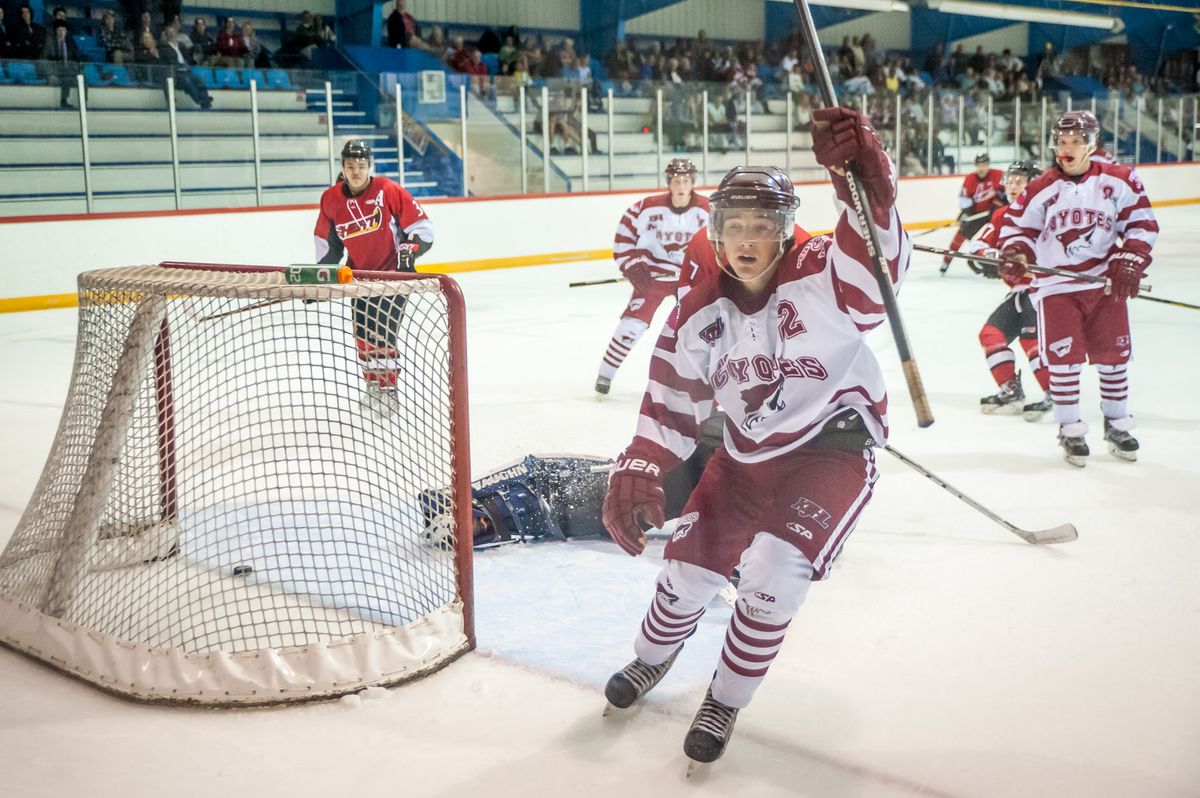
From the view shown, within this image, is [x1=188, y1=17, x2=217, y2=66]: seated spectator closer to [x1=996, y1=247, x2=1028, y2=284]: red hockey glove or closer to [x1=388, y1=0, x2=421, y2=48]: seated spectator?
[x1=388, y1=0, x2=421, y2=48]: seated spectator

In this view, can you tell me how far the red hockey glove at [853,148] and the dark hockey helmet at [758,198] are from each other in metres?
0.12

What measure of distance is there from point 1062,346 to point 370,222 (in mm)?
2886

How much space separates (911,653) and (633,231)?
11.5 ft

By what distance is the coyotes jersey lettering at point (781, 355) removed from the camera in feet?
6.59

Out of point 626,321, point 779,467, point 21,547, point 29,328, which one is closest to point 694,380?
point 779,467

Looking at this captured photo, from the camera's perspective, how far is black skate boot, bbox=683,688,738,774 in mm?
1952

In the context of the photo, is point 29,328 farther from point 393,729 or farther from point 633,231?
point 393,729

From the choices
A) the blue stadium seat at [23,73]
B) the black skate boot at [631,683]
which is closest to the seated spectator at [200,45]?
the blue stadium seat at [23,73]

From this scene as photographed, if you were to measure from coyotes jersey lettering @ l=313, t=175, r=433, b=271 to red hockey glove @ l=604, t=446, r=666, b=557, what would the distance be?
3272 mm

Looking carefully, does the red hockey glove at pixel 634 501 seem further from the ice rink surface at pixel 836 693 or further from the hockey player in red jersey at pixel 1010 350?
the hockey player in red jersey at pixel 1010 350

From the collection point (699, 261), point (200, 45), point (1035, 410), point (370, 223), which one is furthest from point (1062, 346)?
point (200, 45)

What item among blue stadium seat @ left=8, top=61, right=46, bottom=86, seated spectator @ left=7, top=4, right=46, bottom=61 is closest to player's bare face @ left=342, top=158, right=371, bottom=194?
blue stadium seat @ left=8, top=61, right=46, bottom=86

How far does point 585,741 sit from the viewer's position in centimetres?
209

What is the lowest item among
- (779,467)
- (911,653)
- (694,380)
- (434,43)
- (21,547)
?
(911,653)
